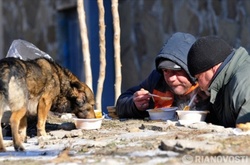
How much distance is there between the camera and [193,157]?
4.30 meters

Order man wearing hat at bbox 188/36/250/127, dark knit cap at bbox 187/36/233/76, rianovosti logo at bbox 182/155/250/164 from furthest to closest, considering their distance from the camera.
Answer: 1. dark knit cap at bbox 187/36/233/76
2. man wearing hat at bbox 188/36/250/127
3. rianovosti logo at bbox 182/155/250/164

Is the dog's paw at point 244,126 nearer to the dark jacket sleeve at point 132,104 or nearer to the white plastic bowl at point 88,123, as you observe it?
the white plastic bowl at point 88,123

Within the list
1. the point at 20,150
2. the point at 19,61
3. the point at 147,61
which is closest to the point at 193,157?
the point at 20,150

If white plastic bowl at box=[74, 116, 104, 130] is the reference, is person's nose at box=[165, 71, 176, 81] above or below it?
above

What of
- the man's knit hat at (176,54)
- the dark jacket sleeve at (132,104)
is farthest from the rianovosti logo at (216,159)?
the dark jacket sleeve at (132,104)

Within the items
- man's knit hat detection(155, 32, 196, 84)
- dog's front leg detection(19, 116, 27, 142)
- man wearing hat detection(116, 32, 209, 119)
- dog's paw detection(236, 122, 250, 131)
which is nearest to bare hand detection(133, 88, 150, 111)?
man wearing hat detection(116, 32, 209, 119)

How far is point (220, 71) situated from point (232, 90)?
0.23 metres

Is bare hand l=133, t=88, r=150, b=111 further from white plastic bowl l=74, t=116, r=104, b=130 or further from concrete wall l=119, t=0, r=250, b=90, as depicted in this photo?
concrete wall l=119, t=0, r=250, b=90

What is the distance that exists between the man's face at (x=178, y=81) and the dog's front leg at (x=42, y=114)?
1.04 m

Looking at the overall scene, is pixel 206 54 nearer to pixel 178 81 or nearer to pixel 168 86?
pixel 178 81

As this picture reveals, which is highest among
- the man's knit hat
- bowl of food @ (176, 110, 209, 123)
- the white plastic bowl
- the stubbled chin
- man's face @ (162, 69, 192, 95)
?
the man's knit hat

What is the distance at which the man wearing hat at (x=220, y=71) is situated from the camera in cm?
567

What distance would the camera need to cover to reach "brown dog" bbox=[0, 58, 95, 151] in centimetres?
549

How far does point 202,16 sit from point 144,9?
3.95ft
